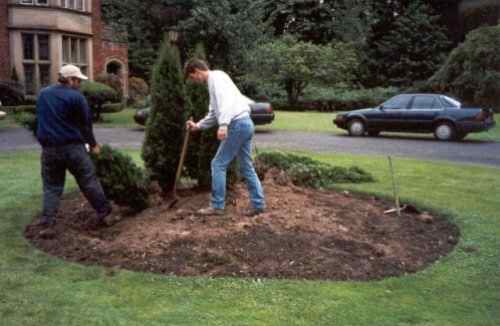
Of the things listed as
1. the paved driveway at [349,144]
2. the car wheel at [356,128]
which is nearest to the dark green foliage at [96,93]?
the paved driveway at [349,144]

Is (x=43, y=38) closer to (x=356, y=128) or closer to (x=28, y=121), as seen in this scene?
(x=356, y=128)

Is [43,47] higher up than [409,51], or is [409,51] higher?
[409,51]

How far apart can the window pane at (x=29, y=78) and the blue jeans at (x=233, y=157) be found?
21979mm

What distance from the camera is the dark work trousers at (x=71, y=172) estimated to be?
6.12 m

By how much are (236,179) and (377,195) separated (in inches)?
92.3

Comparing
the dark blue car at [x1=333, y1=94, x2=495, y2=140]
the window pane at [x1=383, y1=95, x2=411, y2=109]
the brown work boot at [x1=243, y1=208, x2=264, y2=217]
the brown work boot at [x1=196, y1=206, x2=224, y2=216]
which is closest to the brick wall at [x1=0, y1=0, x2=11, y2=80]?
the dark blue car at [x1=333, y1=94, x2=495, y2=140]

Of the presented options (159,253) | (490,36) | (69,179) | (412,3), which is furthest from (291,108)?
(159,253)

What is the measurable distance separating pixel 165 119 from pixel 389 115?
12992 millimetres

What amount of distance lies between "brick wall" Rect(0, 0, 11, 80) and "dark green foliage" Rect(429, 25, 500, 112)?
2095 cm

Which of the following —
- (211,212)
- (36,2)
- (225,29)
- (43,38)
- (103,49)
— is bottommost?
(211,212)

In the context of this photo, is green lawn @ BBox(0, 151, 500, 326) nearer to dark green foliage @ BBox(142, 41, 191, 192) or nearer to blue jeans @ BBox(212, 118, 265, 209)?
blue jeans @ BBox(212, 118, 265, 209)

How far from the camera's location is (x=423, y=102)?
18.6m

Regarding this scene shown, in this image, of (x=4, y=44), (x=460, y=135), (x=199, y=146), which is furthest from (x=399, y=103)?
(x=4, y=44)

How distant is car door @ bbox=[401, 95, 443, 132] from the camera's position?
59.8 feet
